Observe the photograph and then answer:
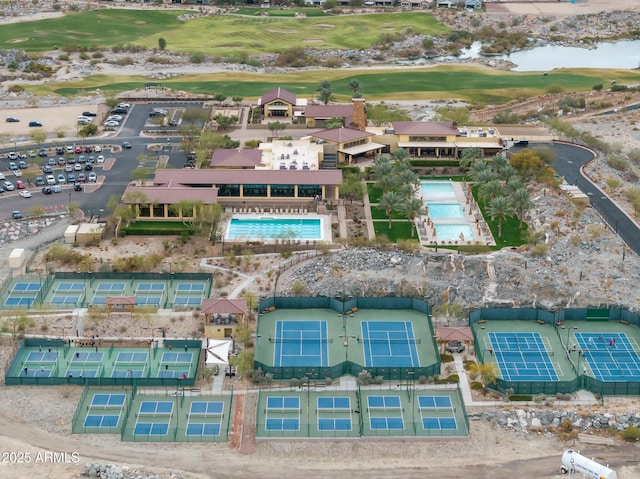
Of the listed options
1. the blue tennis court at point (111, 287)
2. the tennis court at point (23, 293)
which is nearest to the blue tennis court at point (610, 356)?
the blue tennis court at point (111, 287)

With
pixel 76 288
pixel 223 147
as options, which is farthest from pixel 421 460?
pixel 223 147

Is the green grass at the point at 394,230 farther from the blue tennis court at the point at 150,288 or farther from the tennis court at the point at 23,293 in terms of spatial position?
the tennis court at the point at 23,293

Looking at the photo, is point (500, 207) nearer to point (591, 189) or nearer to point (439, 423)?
point (591, 189)

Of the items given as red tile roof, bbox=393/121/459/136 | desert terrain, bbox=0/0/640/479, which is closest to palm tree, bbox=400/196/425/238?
red tile roof, bbox=393/121/459/136

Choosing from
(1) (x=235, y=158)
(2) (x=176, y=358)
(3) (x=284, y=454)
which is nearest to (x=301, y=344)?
(2) (x=176, y=358)

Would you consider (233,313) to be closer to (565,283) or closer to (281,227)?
(281,227)

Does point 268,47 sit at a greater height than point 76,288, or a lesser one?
lesser
